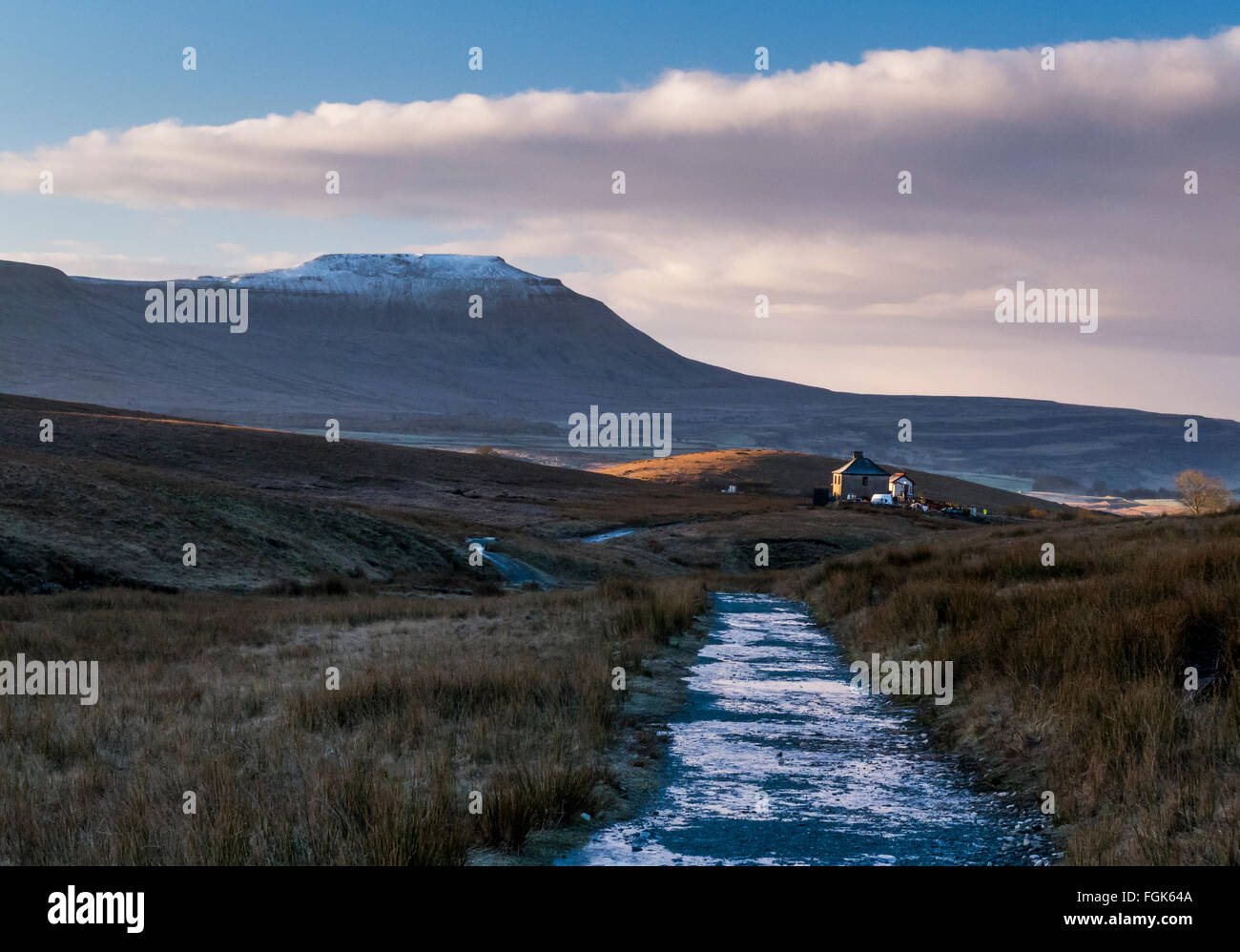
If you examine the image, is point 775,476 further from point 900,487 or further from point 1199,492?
point 1199,492

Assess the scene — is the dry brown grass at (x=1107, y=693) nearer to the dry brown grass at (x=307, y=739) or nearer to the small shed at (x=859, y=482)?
the dry brown grass at (x=307, y=739)

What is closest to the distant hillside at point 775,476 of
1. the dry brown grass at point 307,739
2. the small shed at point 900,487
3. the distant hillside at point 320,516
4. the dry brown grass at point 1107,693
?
the small shed at point 900,487

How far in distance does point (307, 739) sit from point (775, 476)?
13463cm

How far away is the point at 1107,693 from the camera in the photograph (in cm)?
866

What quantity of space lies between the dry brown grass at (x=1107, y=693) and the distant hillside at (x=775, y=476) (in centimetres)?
11185

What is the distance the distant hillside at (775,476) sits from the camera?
13245 centimetres

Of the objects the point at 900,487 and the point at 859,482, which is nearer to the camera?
the point at 900,487

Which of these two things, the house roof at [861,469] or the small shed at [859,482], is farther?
the house roof at [861,469]

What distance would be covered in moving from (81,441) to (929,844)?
7942 cm

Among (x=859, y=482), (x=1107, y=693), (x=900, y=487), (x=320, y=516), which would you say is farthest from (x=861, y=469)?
(x=1107, y=693)

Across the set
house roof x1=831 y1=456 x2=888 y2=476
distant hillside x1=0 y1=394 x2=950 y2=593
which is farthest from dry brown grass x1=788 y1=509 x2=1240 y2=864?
house roof x1=831 y1=456 x2=888 y2=476

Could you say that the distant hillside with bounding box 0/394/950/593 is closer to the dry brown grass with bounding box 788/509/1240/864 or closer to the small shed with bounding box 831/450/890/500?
the small shed with bounding box 831/450/890/500
